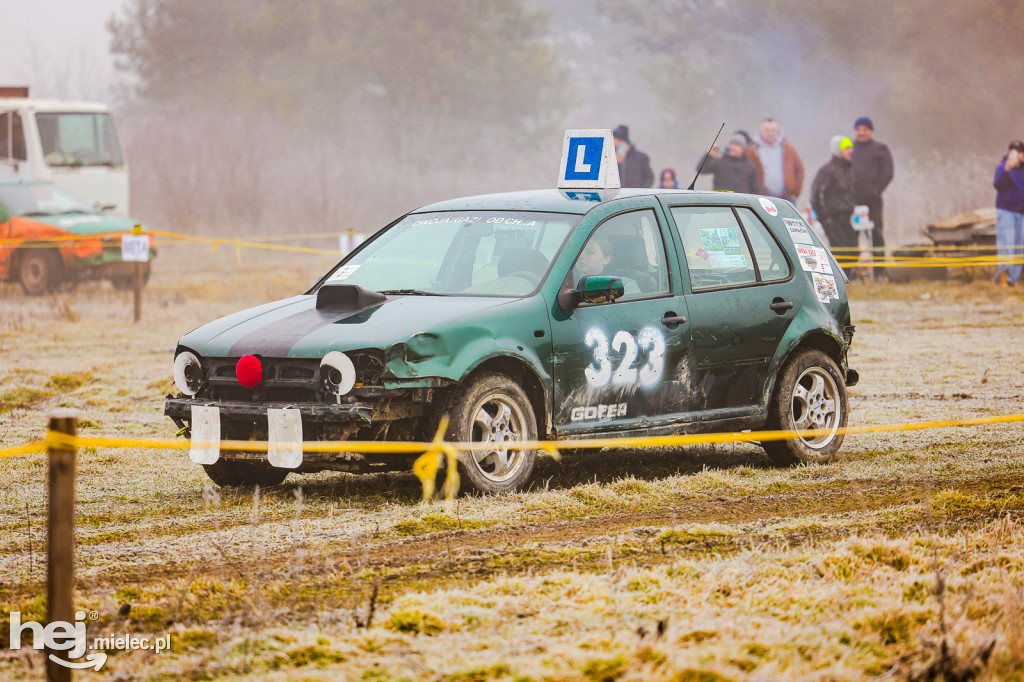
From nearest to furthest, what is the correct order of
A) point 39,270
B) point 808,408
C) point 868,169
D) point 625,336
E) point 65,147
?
1. point 625,336
2. point 808,408
3. point 868,169
4. point 39,270
5. point 65,147

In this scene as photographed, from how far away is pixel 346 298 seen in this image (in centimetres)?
738

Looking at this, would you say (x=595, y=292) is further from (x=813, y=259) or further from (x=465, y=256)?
(x=813, y=259)


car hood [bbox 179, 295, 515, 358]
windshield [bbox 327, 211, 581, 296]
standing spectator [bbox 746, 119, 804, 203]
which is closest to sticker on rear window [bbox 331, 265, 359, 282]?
windshield [bbox 327, 211, 581, 296]

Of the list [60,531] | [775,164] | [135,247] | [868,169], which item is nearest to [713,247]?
[60,531]

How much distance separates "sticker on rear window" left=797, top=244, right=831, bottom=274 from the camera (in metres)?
8.62

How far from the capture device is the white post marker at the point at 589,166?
814 centimetres

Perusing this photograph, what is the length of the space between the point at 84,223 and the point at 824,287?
56.5 feet

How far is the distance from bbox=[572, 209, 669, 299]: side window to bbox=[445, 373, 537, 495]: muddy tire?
87cm

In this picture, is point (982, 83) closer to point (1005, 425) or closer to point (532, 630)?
point (1005, 425)

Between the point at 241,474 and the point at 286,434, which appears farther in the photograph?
the point at 241,474

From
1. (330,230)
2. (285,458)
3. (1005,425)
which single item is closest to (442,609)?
(285,458)

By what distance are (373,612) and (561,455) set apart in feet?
12.2

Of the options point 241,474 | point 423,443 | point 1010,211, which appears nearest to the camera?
point 423,443

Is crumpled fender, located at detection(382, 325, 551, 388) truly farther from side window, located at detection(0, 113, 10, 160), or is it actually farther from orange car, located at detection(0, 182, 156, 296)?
side window, located at detection(0, 113, 10, 160)
